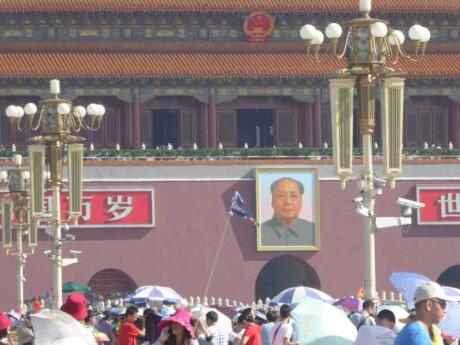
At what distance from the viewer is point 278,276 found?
5438cm

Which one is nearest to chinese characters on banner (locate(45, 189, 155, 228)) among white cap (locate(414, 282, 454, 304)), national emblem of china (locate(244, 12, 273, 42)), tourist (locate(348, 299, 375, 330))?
national emblem of china (locate(244, 12, 273, 42))

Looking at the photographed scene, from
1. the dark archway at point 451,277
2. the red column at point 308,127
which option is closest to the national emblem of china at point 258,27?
the red column at point 308,127

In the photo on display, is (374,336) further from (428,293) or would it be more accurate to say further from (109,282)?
(109,282)

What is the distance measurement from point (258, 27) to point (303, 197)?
19.5 ft

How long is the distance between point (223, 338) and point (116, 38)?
30.6 m

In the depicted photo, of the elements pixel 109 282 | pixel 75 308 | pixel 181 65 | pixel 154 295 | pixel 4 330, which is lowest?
pixel 109 282

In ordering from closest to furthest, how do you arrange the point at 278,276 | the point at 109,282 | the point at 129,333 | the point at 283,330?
the point at 283,330
the point at 129,333
the point at 109,282
the point at 278,276

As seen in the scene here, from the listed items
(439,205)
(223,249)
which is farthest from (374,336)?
(439,205)

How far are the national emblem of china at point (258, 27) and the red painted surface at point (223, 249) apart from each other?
16.9 ft

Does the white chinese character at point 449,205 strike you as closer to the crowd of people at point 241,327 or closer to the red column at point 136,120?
the red column at point 136,120

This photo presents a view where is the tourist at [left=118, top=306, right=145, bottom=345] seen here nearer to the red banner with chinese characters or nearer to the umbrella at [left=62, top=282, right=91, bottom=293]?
the umbrella at [left=62, top=282, right=91, bottom=293]

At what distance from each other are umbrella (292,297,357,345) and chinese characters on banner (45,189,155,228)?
99.6 ft

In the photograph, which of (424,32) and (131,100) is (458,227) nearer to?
(131,100)

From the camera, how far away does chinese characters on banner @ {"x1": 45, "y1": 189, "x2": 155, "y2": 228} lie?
4972 centimetres
